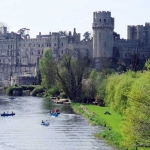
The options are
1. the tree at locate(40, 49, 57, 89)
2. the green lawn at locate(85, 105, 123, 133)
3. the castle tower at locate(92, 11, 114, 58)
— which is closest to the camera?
the green lawn at locate(85, 105, 123, 133)

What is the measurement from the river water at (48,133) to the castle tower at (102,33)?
128ft

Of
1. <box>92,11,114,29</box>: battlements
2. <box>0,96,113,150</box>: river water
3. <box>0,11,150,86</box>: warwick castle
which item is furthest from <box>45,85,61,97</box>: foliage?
<box>0,96,113,150</box>: river water

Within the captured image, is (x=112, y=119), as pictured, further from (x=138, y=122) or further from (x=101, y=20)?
(x=101, y=20)

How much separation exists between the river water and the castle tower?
1542 inches

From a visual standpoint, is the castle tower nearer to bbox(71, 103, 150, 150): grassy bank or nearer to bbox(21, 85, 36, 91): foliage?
bbox(21, 85, 36, 91): foliage

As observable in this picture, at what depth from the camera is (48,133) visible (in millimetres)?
35375

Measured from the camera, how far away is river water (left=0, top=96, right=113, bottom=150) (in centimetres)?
2998

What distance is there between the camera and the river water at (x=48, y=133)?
30.0 m

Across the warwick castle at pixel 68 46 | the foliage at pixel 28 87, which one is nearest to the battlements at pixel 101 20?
the warwick castle at pixel 68 46

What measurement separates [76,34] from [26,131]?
218 ft

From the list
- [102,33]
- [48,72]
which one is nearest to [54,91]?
[48,72]

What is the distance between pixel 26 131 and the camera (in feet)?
118

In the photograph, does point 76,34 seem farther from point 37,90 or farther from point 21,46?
point 37,90

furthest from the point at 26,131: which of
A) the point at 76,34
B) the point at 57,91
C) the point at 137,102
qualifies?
the point at 76,34
